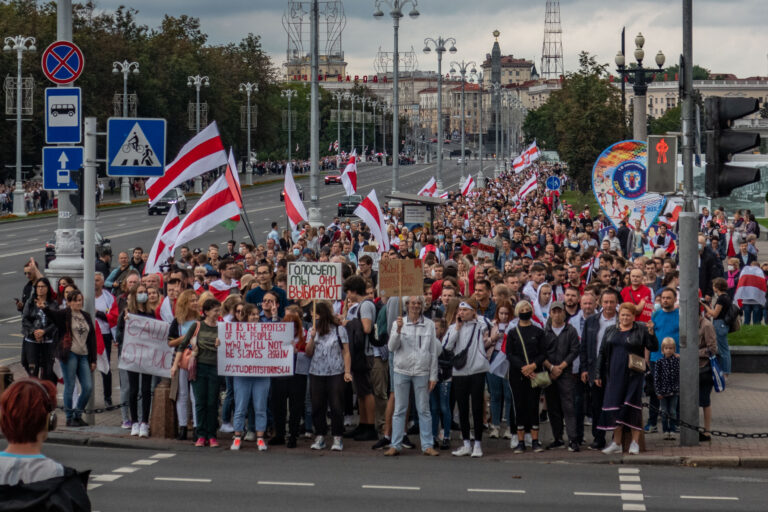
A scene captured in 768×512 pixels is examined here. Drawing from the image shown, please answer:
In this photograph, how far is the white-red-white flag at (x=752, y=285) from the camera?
2223 cm

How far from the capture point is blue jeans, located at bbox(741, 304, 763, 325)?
879 inches

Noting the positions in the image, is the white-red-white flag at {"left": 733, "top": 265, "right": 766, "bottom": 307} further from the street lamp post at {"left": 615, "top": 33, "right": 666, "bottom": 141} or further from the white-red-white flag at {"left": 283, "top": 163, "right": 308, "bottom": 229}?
the street lamp post at {"left": 615, "top": 33, "right": 666, "bottom": 141}

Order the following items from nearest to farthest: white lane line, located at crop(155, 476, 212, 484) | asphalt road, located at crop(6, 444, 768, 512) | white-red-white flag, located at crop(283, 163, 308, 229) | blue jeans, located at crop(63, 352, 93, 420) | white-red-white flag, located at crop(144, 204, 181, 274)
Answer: asphalt road, located at crop(6, 444, 768, 512) → white lane line, located at crop(155, 476, 212, 484) → blue jeans, located at crop(63, 352, 93, 420) → white-red-white flag, located at crop(144, 204, 181, 274) → white-red-white flag, located at crop(283, 163, 308, 229)

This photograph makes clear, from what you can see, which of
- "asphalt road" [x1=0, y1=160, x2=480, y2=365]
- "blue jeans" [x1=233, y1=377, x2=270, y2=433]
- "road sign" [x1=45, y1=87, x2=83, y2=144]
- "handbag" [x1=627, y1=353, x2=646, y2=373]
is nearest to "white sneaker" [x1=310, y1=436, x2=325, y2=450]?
"blue jeans" [x1=233, y1=377, x2=270, y2=433]

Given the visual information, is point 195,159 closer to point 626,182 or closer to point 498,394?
point 498,394

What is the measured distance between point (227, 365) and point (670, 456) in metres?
4.51

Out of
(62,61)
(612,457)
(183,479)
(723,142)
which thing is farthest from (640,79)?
(183,479)

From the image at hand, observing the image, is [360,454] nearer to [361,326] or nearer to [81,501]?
[361,326]

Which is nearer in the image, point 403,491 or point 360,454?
point 403,491

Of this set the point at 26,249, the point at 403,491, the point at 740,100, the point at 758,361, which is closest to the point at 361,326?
the point at 403,491

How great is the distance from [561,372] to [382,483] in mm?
2593

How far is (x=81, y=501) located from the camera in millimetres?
5348

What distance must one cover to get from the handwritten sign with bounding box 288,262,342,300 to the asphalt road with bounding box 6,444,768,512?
72.4 inches

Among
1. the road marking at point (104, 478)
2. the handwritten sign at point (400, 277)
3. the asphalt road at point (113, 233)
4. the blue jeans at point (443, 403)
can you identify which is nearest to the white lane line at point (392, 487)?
the blue jeans at point (443, 403)
